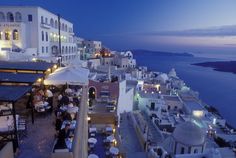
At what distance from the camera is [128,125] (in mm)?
27078

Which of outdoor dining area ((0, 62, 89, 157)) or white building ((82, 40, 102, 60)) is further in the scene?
white building ((82, 40, 102, 60))

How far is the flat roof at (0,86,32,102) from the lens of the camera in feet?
21.0

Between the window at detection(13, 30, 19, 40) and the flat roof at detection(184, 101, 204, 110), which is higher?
the window at detection(13, 30, 19, 40)

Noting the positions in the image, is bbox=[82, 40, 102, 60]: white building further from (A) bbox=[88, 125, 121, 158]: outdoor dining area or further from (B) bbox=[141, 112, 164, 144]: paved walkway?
(A) bbox=[88, 125, 121, 158]: outdoor dining area

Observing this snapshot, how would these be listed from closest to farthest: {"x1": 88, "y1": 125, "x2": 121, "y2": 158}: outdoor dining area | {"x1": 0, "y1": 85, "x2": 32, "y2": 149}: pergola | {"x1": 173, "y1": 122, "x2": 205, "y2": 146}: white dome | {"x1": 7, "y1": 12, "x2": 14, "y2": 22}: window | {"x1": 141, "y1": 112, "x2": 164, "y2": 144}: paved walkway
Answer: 1. {"x1": 0, "y1": 85, "x2": 32, "y2": 149}: pergola
2. {"x1": 88, "y1": 125, "x2": 121, "y2": 158}: outdoor dining area
3. {"x1": 173, "y1": 122, "x2": 205, "y2": 146}: white dome
4. {"x1": 141, "y1": 112, "x2": 164, "y2": 144}: paved walkway
5. {"x1": 7, "y1": 12, "x2": 14, "y2": 22}: window

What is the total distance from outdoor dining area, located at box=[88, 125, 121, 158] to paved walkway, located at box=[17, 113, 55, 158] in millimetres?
5627

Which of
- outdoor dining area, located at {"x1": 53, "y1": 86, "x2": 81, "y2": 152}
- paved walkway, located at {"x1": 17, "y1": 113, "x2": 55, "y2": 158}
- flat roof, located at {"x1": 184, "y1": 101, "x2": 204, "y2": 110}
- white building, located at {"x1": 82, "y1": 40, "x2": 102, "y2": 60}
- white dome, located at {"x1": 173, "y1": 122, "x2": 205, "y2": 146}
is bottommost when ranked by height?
flat roof, located at {"x1": 184, "y1": 101, "x2": 204, "y2": 110}

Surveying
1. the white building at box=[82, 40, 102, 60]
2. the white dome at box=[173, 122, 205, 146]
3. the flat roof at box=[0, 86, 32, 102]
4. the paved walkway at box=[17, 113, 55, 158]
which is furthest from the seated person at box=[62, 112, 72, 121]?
the white building at box=[82, 40, 102, 60]

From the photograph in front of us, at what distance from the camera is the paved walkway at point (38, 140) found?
21.6ft

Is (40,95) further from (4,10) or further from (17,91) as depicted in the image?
(4,10)

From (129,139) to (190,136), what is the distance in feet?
20.9

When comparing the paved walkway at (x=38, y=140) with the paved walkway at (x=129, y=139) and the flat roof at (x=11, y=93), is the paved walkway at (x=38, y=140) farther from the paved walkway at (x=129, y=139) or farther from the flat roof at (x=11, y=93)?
the paved walkway at (x=129, y=139)

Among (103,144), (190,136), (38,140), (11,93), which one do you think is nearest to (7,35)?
(103,144)

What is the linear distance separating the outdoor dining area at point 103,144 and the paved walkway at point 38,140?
18.5 feet
